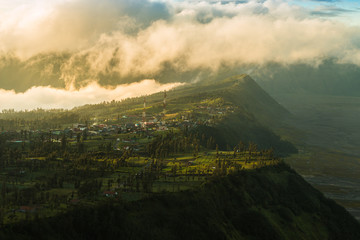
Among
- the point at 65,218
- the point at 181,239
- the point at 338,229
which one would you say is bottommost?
the point at 338,229

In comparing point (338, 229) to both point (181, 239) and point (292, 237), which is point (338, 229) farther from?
point (181, 239)

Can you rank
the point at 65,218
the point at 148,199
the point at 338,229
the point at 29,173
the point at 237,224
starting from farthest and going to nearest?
1. the point at 338,229
2. the point at 29,173
3. the point at 237,224
4. the point at 148,199
5. the point at 65,218

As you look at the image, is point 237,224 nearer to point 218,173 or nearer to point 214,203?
point 214,203

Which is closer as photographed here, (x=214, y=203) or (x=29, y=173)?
(x=214, y=203)

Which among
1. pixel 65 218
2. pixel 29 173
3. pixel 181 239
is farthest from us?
pixel 29 173

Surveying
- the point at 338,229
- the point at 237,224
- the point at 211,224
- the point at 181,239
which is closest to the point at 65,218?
the point at 181,239

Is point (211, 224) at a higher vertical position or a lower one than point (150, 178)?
lower
